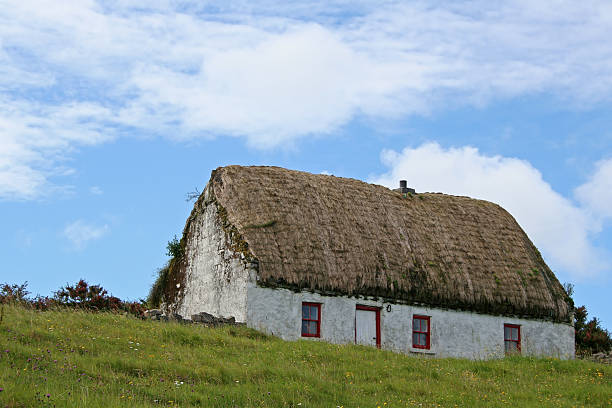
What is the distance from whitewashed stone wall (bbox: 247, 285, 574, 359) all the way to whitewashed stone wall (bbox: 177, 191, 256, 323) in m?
0.71

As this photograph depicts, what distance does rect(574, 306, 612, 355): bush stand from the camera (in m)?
30.5

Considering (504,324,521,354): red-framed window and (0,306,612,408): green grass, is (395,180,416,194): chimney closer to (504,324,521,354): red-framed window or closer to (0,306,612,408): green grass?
(504,324,521,354): red-framed window

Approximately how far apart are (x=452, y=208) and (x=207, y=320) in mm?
12441

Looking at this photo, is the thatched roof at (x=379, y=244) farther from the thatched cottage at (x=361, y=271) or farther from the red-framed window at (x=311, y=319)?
the red-framed window at (x=311, y=319)

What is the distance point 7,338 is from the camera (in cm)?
1420

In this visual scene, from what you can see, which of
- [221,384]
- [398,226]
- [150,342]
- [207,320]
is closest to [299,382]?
[221,384]

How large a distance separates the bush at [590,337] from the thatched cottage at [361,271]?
4392 mm

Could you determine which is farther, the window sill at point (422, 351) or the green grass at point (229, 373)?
the window sill at point (422, 351)

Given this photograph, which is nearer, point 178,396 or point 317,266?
point 178,396

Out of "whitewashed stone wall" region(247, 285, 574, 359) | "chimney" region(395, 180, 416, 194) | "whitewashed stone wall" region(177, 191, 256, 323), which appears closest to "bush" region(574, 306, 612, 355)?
"whitewashed stone wall" region(247, 285, 574, 359)

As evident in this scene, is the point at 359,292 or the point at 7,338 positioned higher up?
the point at 359,292

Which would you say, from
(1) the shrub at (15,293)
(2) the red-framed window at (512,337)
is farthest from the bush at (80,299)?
(2) the red-framed window at (512,337)

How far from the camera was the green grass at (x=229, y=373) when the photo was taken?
1175 cm

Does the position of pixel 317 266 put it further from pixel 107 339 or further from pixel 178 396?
pixel 178 396
